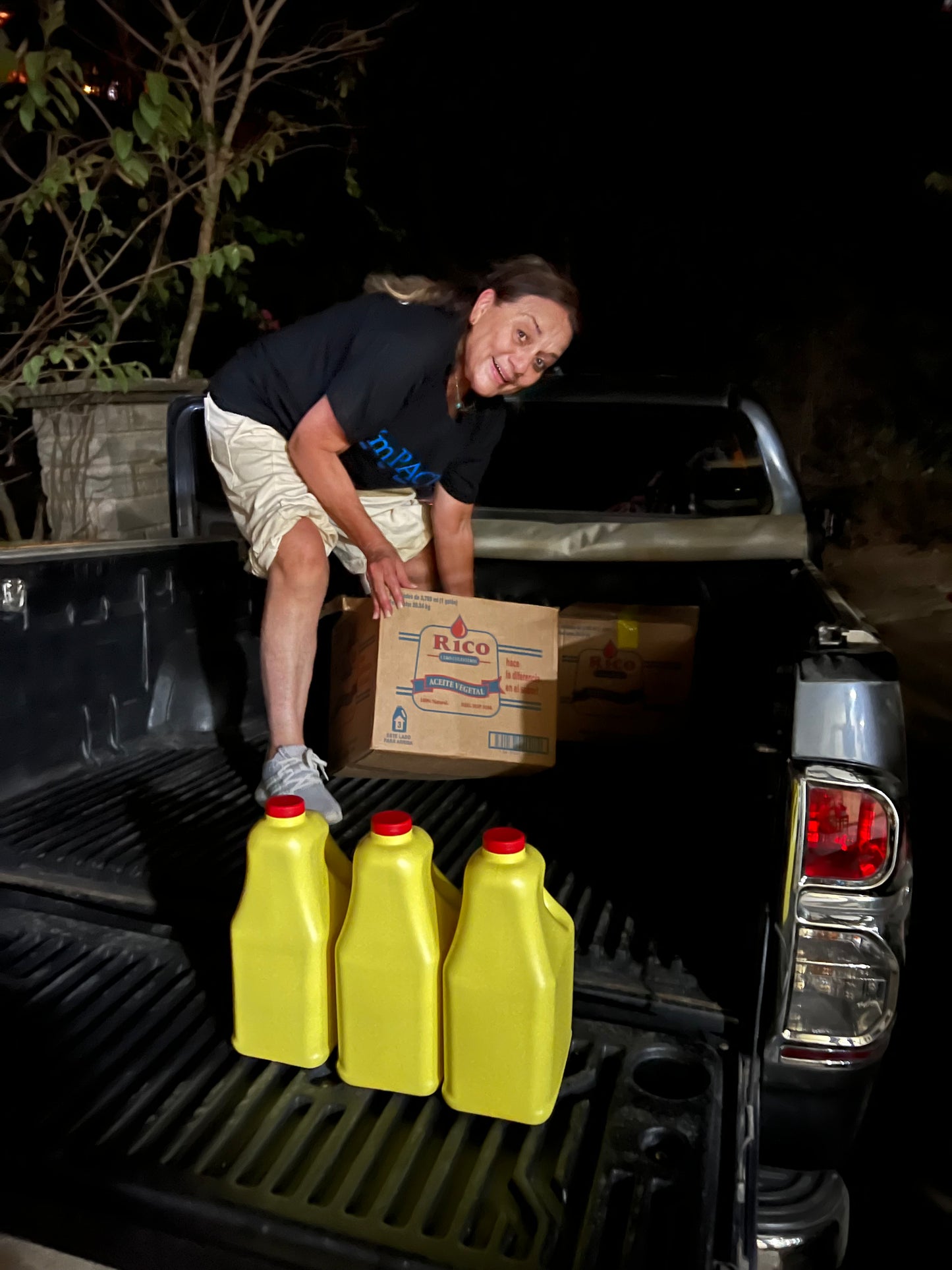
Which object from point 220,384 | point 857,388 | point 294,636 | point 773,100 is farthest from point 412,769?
point 773,100

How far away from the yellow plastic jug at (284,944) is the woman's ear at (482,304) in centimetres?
171

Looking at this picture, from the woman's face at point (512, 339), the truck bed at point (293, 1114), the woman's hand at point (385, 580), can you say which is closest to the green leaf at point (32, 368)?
the woman's face at point (512, 339)

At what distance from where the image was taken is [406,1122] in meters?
1.40

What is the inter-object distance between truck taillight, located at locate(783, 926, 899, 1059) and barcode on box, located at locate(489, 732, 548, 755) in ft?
4.08

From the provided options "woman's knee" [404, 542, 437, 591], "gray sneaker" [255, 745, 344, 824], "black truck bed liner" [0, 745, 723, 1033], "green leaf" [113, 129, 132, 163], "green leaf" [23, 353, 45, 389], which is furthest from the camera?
"green leaf" [23, 353, 45, 389]

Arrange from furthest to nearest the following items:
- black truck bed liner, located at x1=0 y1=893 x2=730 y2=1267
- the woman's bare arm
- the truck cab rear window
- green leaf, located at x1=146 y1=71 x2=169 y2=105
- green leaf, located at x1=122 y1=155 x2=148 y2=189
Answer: green leaf, located at x1=122 y1=155 x2=148 y2=189 → green leaf, located at x1=146 y1=71 x2=169 y2=105 → the truck cab rear window → the woman's bare arm → black truck bed liner, located at x1=0 y1=893 x2=730 y2=1267

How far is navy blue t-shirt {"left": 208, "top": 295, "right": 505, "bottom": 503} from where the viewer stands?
251cm

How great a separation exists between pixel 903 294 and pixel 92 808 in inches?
395

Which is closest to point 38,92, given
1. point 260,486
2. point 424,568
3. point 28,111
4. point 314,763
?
point 28,111

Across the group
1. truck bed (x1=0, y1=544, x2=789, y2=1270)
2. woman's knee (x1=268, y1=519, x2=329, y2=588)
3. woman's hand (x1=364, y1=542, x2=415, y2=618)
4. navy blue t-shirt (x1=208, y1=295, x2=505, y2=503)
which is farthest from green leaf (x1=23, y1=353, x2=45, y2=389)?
woman's hand (x1=364, y1=542, x2=415, y2=618)

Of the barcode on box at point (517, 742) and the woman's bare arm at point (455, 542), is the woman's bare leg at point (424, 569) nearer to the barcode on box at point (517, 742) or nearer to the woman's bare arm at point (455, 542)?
the woman's bare arm at point (455, 542)

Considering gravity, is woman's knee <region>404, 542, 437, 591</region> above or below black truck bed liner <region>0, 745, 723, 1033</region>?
above

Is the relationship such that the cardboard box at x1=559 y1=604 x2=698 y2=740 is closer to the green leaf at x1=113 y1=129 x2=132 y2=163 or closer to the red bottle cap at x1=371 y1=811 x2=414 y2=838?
the red bottle cap at x1=371 y1=811 x2=414 y2=838

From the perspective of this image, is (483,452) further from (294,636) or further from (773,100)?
(773,100)
